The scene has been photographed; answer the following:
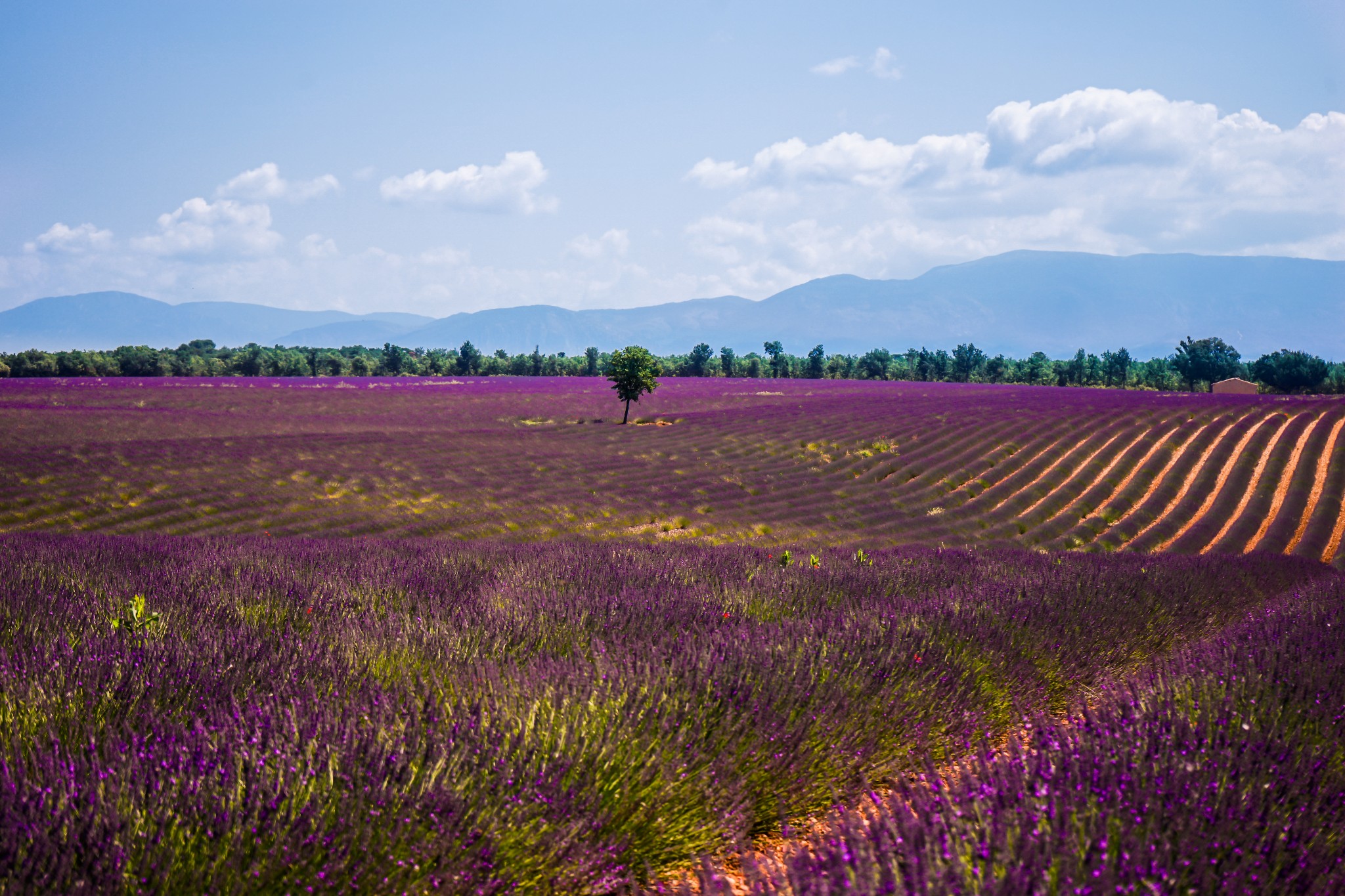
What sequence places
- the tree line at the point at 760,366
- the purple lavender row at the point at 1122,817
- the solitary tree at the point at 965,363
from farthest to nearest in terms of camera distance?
the solitary tree at the point at 965,363
the tree line at the point at 760,366
the purple lavender row at the point at 1122,817

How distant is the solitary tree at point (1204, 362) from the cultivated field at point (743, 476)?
58846 mm

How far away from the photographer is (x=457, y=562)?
712 cm

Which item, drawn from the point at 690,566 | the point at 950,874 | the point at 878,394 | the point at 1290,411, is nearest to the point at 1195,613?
the point at 690,566

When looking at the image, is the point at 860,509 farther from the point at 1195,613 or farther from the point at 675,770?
the point at 675,770

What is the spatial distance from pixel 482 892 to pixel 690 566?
4930mm

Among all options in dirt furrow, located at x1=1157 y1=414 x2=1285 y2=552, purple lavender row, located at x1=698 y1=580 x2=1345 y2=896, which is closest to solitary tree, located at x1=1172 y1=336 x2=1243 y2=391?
dirt furrow, located at x1=1157 y1=414 x2=1285 y2=552

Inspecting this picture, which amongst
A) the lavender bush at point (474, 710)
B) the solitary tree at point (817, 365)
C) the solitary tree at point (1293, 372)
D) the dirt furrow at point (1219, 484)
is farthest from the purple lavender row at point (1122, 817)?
the solitary tree at point (817, 365)

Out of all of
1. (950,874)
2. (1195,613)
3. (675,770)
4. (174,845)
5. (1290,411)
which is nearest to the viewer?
(950,874)

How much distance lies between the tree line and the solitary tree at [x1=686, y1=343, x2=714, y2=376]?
21cm

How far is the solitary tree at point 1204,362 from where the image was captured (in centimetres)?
8912

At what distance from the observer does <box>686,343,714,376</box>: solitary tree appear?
371ft

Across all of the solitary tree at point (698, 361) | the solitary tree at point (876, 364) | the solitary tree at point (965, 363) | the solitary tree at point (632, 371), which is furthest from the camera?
the solitary tree at point (698, 361)

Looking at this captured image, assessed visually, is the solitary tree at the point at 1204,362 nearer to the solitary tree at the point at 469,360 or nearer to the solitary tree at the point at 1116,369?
the solitary tree at the point at 1116,369

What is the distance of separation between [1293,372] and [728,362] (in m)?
64.1
